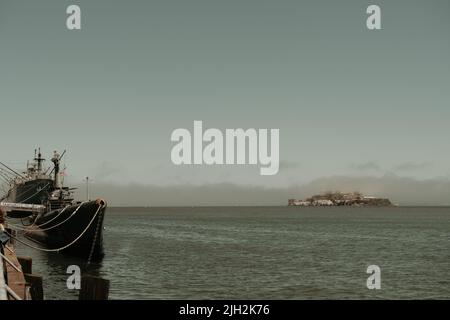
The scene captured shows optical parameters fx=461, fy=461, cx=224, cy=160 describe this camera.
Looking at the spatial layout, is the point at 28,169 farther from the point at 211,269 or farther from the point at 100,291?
the point at 100,291

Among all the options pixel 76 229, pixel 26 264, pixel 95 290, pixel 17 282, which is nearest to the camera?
pixel 95 290

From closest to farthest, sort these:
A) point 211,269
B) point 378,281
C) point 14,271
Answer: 1. point 14,271
2. point 378,281
3. point 211,269

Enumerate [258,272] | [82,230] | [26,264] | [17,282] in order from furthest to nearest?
[82,230] < [258,272] < [26,264] < [17,282]

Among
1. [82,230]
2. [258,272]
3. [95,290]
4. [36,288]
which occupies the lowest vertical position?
[258,272]

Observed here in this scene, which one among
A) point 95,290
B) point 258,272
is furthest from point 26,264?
point 258,272

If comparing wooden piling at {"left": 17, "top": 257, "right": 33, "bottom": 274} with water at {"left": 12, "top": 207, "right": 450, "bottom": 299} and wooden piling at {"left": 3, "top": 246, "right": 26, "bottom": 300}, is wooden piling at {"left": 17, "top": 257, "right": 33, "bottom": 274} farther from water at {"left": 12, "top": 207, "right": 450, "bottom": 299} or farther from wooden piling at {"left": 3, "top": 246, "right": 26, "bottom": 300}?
water at {"left": 12, "top": 207, "right": 450, "bottom": 299}

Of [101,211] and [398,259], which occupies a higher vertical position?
[101,211]

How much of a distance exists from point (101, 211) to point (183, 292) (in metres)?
14.1

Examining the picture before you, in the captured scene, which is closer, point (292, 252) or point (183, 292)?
point (183, 292)

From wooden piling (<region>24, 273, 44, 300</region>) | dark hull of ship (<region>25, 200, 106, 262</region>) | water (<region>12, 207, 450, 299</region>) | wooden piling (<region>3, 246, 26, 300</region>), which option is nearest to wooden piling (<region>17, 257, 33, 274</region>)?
wooden piling (<region>3, 246, 26, 300</region>)

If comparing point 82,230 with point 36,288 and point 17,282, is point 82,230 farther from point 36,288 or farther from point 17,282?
point 36,288

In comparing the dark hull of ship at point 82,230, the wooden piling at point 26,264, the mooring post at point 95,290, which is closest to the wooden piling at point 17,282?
the wooden piling at point 26,264

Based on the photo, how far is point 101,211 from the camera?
38531 millimetres
